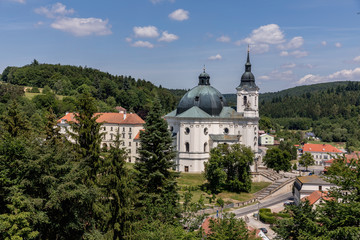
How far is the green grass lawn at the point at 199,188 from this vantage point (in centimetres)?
5731

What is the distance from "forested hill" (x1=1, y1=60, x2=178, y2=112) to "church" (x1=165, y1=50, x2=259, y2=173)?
174ft

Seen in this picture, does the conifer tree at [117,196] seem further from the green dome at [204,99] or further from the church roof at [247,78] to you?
the church roof at [247,78]

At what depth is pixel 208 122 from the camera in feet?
226

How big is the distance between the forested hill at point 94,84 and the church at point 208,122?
53.2m

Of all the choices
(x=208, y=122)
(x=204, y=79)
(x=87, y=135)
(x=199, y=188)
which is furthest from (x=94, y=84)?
(x=87, y=135)

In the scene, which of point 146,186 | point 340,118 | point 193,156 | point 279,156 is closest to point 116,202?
point 146,186

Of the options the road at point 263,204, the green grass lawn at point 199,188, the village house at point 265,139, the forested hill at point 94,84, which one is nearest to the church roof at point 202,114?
the green grass lawn at point 199,188

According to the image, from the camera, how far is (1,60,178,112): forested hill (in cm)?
13700

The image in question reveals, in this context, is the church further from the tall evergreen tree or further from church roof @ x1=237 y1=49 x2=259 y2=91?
the tall evergreen tree

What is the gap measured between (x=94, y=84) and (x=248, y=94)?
85.5 metres

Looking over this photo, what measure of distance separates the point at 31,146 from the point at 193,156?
4655 cm

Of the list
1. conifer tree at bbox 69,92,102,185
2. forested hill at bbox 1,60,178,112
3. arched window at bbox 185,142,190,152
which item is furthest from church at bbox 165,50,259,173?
forested hill at bbox 1,60,178,112

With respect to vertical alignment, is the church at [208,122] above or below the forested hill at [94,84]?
below

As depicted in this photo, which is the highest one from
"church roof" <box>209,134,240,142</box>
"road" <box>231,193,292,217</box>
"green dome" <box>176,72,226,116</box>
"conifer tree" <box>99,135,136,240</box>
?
"green dome" <box>176,72,226,116</box>
